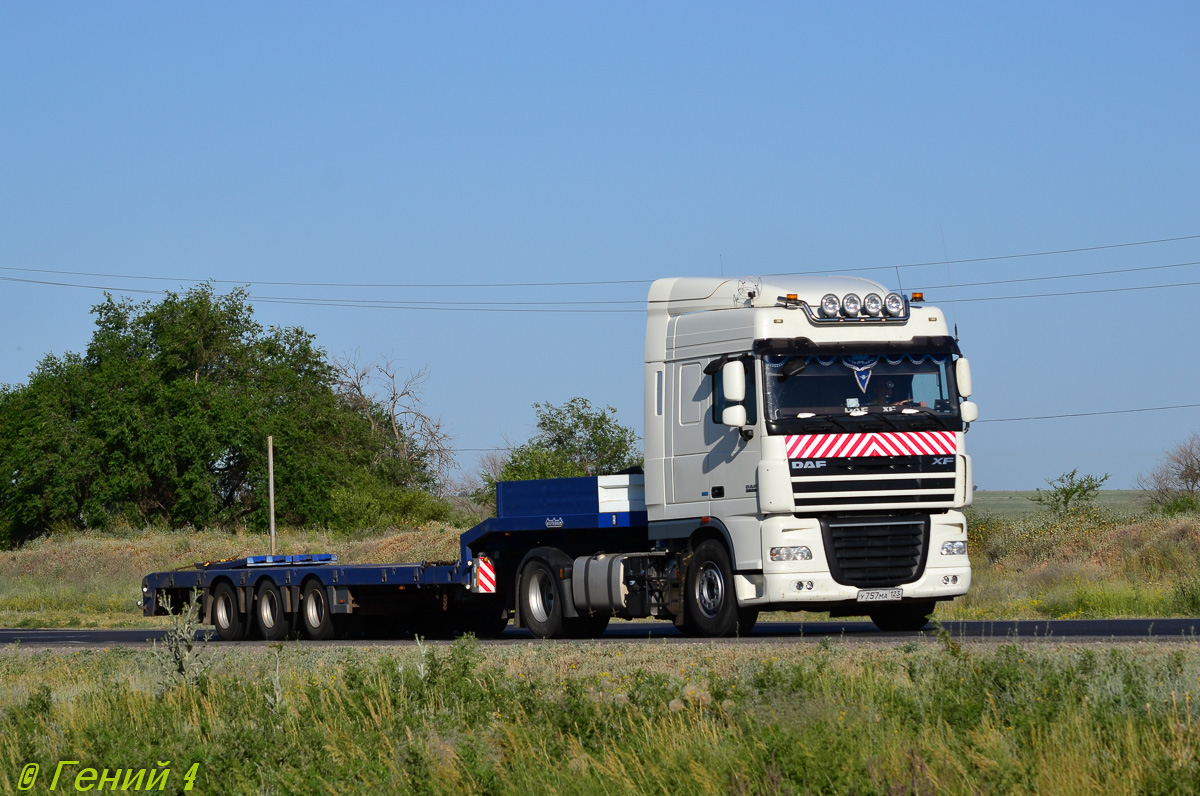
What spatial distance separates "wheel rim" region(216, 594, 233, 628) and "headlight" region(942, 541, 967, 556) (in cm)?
1270

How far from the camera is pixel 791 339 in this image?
16047 millimetres

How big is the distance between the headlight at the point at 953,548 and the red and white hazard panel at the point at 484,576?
6.60m

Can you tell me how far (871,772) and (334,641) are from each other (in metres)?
15.0

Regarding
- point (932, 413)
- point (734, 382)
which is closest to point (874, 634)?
point (932, 413)

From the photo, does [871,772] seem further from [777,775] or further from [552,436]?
[552,436]

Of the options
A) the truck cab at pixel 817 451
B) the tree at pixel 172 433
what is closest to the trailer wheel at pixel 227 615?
the truck cab at pixel 817 451

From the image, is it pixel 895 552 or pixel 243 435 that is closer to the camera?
pixel 895 552

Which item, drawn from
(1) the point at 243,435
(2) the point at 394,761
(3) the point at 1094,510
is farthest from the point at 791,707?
(1) the point at 243,435

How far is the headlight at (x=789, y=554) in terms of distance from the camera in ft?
51.1

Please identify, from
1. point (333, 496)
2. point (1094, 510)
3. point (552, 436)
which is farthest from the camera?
point (333, 496)

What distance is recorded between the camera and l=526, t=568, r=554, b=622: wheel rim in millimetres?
19188

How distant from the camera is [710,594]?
16750 millimetres

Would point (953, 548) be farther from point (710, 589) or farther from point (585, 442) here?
point (585, 442)

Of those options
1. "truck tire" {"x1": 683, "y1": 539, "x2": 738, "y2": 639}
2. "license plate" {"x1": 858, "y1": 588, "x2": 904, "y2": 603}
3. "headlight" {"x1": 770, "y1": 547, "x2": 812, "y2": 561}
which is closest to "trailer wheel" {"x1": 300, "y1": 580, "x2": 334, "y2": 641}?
"truck tire" {"x1": 683, "y1": 539, "x2": 738, "y2": 639}
